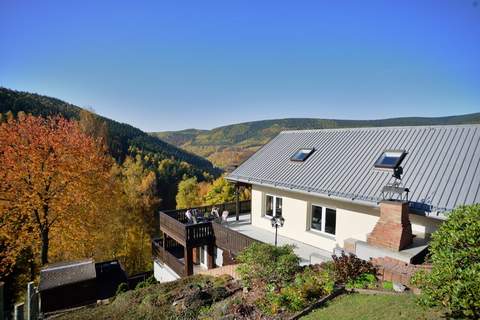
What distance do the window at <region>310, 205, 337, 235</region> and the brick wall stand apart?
3.84 meters

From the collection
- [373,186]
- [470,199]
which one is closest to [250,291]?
[373,186]

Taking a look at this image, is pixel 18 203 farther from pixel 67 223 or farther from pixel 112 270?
pixel 112 270

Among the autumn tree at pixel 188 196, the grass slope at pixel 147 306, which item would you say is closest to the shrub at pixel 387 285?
the grass slope at pixel 147 306

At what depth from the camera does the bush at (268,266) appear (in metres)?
6.70

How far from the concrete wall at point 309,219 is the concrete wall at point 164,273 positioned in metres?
5.60

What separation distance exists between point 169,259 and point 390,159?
12.7 metres

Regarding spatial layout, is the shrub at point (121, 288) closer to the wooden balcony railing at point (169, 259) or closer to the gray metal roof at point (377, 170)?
the wooden balcony railing at point (169, 259)

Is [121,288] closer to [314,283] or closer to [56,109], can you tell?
[314,283]

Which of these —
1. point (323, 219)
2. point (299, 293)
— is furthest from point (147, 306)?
point (323, 219)

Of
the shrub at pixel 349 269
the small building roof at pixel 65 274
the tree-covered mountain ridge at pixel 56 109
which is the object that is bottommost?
the small building roof at pixel 65 274

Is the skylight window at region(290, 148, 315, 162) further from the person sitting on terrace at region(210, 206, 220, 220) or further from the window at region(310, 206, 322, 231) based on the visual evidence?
the person sitting on terrace at region(210, 206, 220, 220)

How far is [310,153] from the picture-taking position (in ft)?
43.9

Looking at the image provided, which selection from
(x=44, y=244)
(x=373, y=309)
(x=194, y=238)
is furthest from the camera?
(x=44, y=244)

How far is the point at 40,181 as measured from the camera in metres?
15.1
